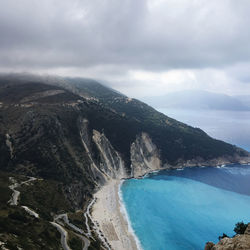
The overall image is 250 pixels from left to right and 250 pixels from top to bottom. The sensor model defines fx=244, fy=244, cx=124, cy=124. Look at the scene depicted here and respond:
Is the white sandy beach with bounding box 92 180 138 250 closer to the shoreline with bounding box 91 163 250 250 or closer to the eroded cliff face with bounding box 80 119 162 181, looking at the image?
the shoreline with bounding box 91 163 250 250

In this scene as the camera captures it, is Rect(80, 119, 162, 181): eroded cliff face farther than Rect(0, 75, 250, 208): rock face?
Yes

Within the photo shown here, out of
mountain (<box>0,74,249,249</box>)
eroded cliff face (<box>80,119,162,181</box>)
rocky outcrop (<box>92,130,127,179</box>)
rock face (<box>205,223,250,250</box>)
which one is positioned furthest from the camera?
rocky outcrop (<box>92,130,127,179</box>)

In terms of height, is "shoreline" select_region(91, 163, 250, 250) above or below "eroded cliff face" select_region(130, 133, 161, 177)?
below

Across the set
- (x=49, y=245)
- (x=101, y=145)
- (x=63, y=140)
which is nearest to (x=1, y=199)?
(x=49, y=245)

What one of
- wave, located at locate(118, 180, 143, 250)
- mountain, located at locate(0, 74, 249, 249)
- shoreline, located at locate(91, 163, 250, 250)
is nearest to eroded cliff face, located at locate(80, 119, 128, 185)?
mountain, located at locate(0, 74, 249, 249)

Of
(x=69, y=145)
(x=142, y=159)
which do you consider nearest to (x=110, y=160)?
(x=142, y=159)

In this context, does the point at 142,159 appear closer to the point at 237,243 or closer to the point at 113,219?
the point at 113,219

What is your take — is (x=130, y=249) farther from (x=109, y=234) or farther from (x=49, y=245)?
(x=49, y=245)

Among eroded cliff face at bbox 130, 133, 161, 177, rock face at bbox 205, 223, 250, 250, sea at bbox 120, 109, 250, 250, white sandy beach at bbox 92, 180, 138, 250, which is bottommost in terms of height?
white sandy beach at bbox 92, 180, 138, 250
